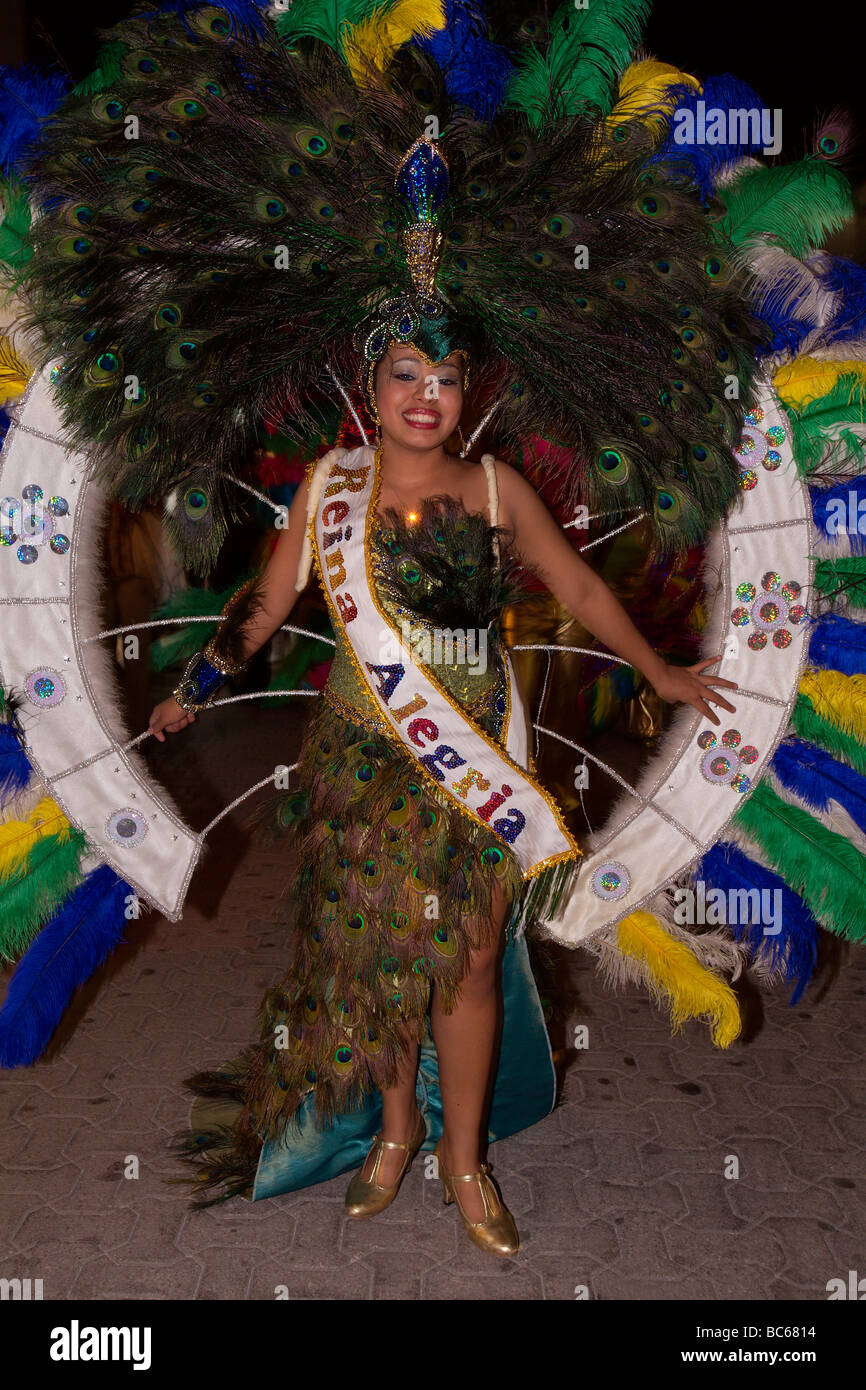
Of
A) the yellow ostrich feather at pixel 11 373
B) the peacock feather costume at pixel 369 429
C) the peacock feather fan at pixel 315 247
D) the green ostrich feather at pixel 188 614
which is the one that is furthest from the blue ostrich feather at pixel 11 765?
the yellow ostrich feather at pixel 11 373

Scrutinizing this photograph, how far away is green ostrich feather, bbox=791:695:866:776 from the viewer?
251 centimetres

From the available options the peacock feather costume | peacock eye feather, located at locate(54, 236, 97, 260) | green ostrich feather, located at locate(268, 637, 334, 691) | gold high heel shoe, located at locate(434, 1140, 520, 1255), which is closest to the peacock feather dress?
the peacock feather costume

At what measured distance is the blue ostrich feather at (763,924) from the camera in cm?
258

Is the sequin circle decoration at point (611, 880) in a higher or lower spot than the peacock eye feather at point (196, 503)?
lower

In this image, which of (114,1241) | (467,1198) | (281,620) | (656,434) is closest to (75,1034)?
(114,1241)

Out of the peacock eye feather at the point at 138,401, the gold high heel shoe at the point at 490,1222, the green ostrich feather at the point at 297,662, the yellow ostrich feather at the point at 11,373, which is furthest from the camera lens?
the green ostrich feather at the point at 297,662

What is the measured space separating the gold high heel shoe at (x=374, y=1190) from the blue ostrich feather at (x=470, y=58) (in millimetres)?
2482

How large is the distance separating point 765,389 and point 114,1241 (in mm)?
2594

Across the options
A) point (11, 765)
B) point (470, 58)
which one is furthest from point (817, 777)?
point (11, 765)

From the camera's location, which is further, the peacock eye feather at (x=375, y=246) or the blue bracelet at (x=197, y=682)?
the blue bracelet at (x=197, y=682)

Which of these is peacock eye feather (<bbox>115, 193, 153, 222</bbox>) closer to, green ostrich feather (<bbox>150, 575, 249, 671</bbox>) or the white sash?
the white sash

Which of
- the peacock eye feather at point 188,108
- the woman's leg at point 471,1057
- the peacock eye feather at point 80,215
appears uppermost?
the peacock eye feather at point 188,108

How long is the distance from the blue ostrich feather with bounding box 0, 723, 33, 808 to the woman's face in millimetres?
1123

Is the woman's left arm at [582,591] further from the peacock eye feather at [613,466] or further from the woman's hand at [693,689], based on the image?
the peacock eye feather at [613,466]
